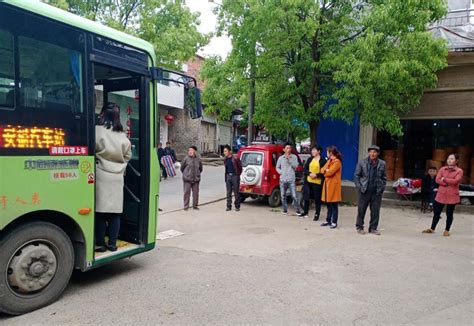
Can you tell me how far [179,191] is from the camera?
1355 cm

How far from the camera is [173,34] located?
566 inches

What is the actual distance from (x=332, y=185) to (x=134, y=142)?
4.62m

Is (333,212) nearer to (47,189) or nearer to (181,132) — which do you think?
(47,189)

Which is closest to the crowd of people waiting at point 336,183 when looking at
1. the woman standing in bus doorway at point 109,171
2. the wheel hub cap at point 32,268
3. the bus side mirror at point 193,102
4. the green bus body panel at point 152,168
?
the bus side mirror at point 193,102

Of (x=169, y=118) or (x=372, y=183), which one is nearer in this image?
(x=372, y=183)

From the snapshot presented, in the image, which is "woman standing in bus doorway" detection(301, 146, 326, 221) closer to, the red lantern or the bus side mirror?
the bus side mirror

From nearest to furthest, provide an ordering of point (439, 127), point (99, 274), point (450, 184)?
point (99, 274) < point (450, 184) < point (439, 127)

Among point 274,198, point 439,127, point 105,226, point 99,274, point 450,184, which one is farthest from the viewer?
point 439,127

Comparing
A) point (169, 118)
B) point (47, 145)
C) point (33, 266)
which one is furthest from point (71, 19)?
point (169, 118)

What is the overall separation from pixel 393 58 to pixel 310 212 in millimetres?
4355

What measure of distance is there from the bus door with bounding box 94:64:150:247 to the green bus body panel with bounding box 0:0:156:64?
42 centimetres

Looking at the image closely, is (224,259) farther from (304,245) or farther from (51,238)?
(51,238)

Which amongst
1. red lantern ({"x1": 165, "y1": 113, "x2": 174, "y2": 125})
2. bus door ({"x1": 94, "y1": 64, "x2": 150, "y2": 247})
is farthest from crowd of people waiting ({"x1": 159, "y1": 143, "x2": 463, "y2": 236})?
red lantern ({"x1": 165, "y1": 113, "x2": 174, "y2": 125})

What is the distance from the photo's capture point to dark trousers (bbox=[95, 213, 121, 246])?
484cm
